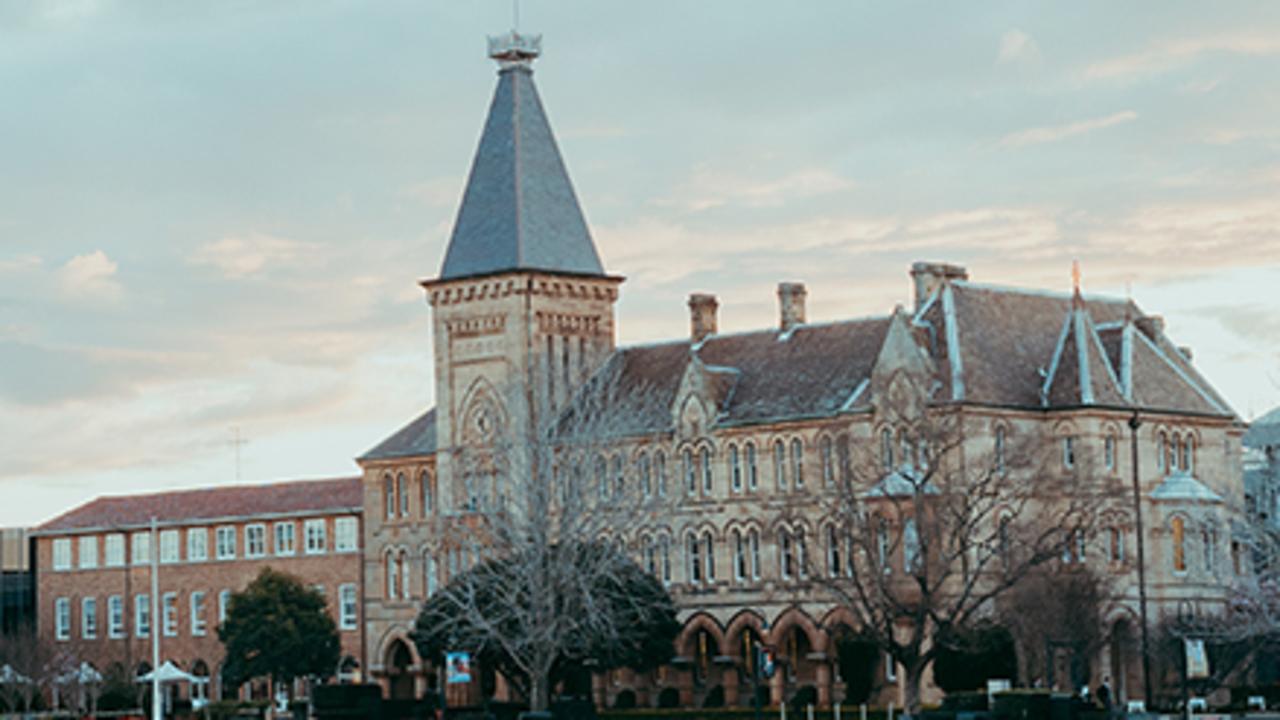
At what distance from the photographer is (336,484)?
390 ft

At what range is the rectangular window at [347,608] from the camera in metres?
114

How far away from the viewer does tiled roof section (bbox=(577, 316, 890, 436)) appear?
313ft

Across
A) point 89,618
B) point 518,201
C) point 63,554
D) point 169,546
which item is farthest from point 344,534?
Result: point 518,201

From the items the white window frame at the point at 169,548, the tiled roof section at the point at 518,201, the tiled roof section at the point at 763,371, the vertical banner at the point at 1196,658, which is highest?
the tiled roof section at the point at 518,201

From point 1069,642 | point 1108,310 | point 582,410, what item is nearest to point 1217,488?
point 1108,310

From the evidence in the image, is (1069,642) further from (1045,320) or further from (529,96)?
(529,96)

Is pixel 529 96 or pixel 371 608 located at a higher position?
pixel 529 96

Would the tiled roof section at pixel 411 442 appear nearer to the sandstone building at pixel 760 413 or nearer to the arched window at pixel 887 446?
the sandstone building at pixel 760 413

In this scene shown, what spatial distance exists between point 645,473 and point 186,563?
3217 centimetres

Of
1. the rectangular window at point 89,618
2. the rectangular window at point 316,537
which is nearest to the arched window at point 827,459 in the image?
the rectangular window at point 316,537

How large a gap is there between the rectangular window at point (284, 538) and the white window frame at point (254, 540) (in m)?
0.78

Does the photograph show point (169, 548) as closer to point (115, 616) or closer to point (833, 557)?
point (115, 616)

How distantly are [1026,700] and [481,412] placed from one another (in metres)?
39.3

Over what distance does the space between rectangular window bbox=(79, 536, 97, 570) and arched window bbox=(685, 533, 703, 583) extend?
1568 inches
